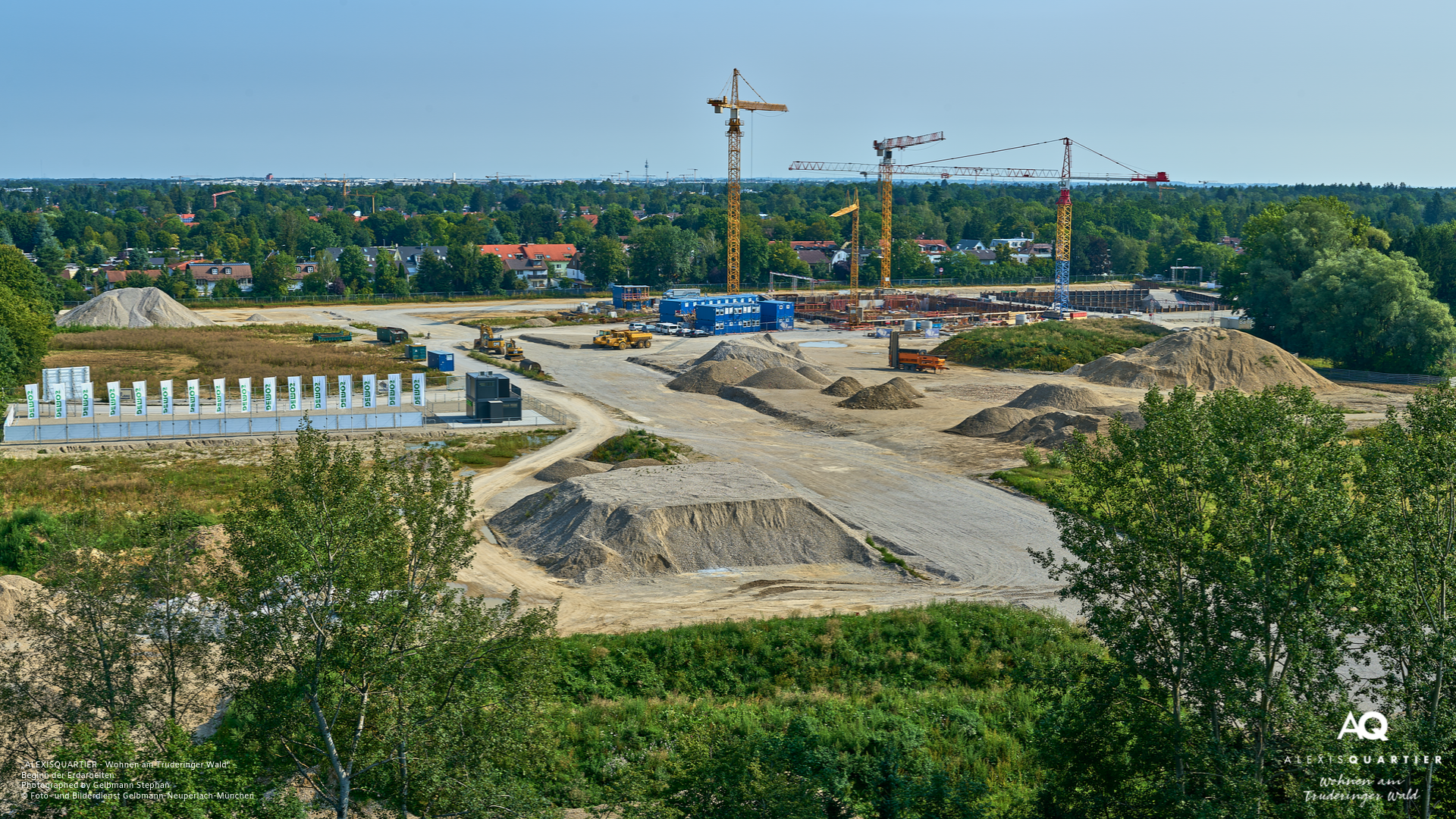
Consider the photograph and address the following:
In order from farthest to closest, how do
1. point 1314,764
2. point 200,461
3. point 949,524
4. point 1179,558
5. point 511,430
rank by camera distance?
point 511,430
point 200,461
point 949,524
point 1179,558
point 1314,764

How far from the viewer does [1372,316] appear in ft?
244

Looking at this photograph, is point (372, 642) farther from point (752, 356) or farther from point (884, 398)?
point (752, 356)

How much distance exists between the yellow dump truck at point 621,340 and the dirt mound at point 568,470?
4493cm

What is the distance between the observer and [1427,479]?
15.8 meters

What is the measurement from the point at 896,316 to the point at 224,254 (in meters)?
125

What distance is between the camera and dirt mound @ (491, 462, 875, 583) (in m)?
34.4

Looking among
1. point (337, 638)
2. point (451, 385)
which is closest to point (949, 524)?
point (337, 638)

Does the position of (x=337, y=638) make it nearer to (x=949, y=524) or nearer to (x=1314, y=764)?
(x=1314, y=764)

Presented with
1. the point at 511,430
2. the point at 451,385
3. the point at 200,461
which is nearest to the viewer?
the point at 200,461

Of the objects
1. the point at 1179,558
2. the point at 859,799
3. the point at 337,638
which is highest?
the point at 1179,558

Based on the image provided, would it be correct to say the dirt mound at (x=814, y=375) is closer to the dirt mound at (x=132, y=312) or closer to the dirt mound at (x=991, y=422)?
the dirt mound at (x=991, y=422)

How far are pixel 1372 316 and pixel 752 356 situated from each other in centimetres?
4269

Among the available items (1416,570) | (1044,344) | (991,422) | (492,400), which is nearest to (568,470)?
(492,400)

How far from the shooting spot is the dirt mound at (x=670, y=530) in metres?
34.4
